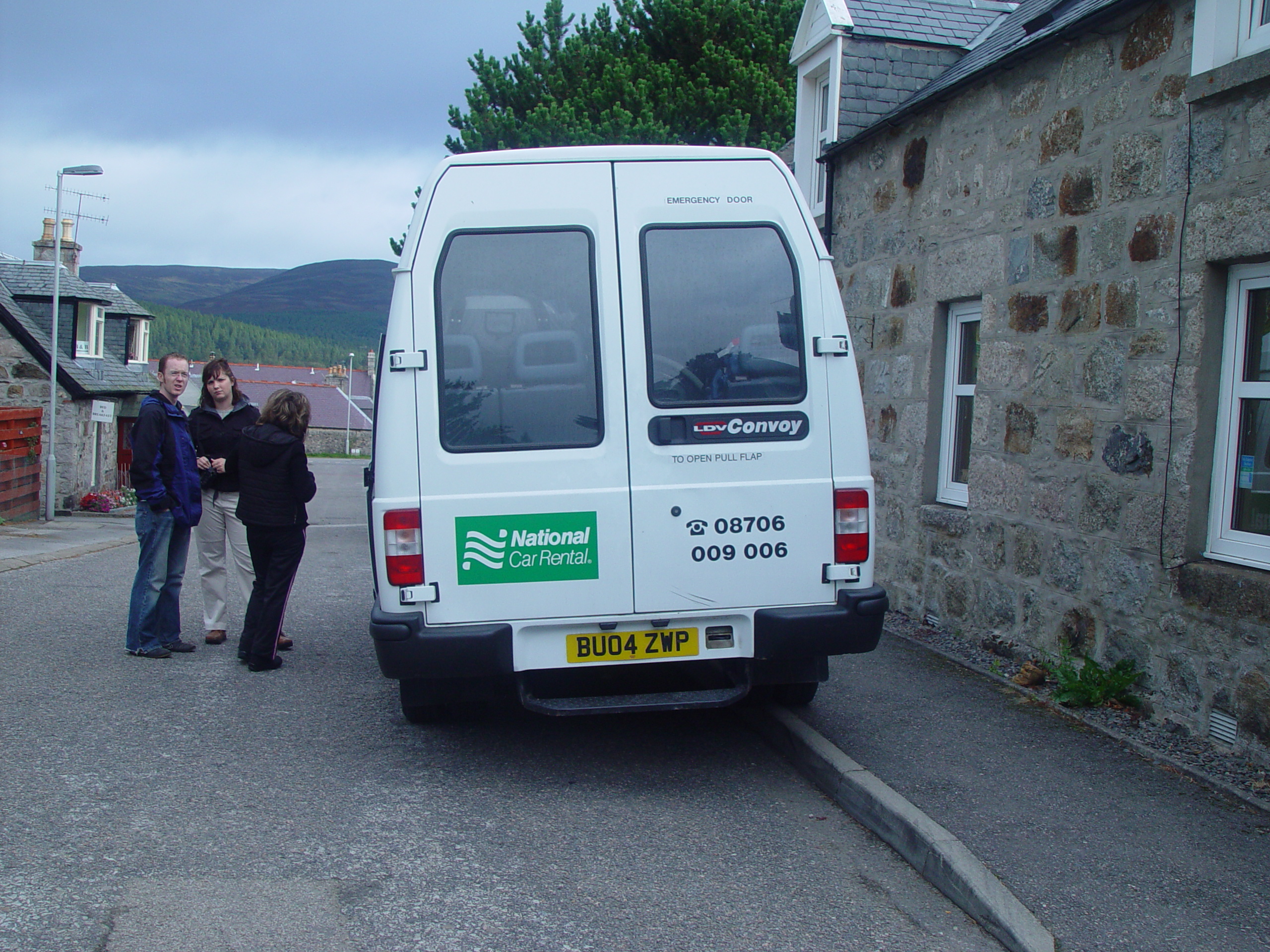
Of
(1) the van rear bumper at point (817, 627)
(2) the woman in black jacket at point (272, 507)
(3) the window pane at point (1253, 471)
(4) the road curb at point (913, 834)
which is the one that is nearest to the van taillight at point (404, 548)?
(1) the van rear bumper at point (817, 627)

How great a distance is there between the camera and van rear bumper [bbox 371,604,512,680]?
4512 millimetres

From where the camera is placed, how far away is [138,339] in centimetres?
3183

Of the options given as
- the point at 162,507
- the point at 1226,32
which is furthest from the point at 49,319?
the point at 1226,32

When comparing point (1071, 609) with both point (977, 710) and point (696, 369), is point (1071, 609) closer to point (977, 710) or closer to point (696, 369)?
point (977, 710)

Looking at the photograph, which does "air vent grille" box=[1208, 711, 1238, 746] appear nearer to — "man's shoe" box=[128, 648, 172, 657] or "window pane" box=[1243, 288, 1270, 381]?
"window pane" box=[1243, 288, 1270, 381]

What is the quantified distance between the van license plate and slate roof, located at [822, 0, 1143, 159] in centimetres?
408

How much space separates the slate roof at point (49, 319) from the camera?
21266mm

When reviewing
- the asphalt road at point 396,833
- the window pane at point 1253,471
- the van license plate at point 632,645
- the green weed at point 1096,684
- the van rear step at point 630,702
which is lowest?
the asphalt road at point 396,833

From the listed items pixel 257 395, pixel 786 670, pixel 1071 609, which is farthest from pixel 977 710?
pixel 257 395

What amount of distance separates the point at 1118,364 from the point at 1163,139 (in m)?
1.15

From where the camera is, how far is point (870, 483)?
15.7 feet

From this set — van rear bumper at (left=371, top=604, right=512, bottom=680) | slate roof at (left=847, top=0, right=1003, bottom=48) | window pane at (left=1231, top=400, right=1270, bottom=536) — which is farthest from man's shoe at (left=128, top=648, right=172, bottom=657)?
slate roof at (left=847, top=0, right=1003, bottom=48)

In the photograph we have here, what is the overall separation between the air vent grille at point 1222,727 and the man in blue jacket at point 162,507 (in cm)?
586

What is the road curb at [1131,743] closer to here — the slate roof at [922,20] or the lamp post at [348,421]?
the slate roof at [922,20]
